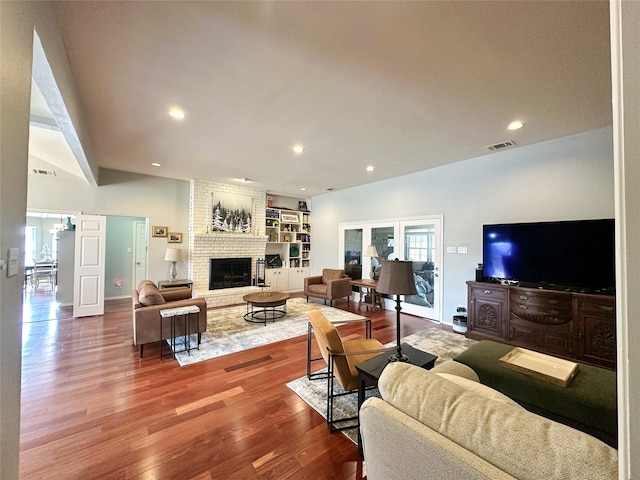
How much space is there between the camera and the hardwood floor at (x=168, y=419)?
1.70 meters

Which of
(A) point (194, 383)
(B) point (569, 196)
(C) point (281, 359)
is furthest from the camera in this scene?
(B) point (569, 196)

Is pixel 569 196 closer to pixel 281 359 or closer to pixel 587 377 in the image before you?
pixel 587 377

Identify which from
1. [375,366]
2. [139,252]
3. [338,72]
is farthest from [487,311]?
[139,252]

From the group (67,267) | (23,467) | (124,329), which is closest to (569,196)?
(23,467)

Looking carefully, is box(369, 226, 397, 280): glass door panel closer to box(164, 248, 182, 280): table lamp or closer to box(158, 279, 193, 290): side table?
box(158, 279, 193, 290): side table

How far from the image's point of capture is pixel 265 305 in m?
4.58

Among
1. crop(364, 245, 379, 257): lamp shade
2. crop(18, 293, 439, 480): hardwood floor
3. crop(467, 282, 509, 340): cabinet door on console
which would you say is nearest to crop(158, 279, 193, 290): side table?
crop(18, 293, 439, 480): hardwood floor

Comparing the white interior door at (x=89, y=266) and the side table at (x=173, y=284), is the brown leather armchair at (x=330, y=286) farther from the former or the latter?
the white interior door at (x=89, y=266)

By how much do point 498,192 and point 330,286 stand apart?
11.6 ft

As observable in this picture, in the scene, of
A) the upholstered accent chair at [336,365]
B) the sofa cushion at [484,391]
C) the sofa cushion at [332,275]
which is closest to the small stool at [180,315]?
the upholstered accent chair at [336,365]

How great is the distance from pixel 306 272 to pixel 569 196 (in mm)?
6137

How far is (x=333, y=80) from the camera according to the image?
2330 millimetres

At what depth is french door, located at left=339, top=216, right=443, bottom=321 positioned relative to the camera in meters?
4.95

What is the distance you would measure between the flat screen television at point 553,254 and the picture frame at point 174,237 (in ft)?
20.7
